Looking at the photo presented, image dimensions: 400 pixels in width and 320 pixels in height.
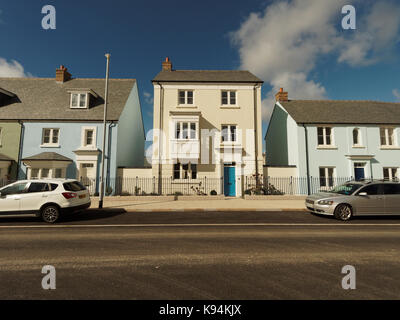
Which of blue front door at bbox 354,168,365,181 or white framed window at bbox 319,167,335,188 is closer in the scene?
white framed window at bbox 319,167,335,188

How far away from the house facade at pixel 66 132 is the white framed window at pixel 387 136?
76.9ft

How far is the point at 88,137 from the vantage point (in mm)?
17328

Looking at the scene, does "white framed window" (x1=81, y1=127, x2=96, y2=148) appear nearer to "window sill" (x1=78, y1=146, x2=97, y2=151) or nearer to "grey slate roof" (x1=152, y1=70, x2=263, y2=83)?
"window sill" (x1=78, y1=146, x2=97, y2=151)

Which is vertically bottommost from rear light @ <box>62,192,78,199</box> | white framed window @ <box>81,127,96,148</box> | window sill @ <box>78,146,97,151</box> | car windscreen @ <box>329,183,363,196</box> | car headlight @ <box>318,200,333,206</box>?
car headlight @ <box>318,200,333,206</box>

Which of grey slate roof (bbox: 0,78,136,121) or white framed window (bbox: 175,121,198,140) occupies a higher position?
grey slate roof (bbox: 0,78,136,121)

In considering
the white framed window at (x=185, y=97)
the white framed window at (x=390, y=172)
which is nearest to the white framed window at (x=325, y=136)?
the white framed window at (x=390, y=172)

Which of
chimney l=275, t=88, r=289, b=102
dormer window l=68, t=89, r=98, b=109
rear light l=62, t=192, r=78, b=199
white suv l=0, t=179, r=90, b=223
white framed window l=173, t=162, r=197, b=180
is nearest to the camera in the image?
white suv l=0, t=179, r=90, b=223

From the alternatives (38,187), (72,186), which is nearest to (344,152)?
(72,186)

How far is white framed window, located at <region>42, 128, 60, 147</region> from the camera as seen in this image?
1714 cm

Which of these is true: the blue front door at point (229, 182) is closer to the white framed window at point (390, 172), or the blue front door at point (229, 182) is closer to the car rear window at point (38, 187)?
the car rear window at point (38, 187)

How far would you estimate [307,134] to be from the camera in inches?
709

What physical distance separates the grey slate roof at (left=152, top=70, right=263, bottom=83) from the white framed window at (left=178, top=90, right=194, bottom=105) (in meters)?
1.03

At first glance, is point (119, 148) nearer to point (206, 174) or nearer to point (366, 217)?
point (206, 174)

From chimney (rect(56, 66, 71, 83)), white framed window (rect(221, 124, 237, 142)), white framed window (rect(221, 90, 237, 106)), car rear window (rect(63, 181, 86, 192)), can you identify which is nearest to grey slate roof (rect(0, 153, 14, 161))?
chimney (rect(56, 66, 71, 83))
